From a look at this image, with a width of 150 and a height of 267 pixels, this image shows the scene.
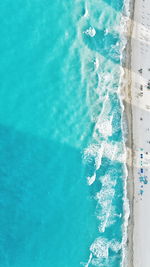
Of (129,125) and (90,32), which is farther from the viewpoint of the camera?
(90,32)

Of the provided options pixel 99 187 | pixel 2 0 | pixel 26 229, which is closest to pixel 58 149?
pixel 99 187

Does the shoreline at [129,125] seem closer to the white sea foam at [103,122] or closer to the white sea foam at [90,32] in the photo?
the white sea foam at [103,122]

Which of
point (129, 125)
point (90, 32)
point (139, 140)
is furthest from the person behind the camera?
point (90, 32)

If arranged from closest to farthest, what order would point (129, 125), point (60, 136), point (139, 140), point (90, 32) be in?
point (60, 136) < point (139, 140) < point (129, 125) < point (90, 32)

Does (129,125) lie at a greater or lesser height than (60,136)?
greater

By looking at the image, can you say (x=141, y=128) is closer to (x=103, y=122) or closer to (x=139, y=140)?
(x=139, y=140)

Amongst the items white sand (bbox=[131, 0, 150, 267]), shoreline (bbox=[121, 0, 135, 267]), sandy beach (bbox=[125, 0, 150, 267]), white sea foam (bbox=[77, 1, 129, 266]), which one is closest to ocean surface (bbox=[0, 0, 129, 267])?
white sea foam (bbox=[77, 1, 129, 266])

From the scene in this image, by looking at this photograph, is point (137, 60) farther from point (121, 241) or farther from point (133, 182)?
point (121, 241)

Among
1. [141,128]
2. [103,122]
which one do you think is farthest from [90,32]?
[141,128]
